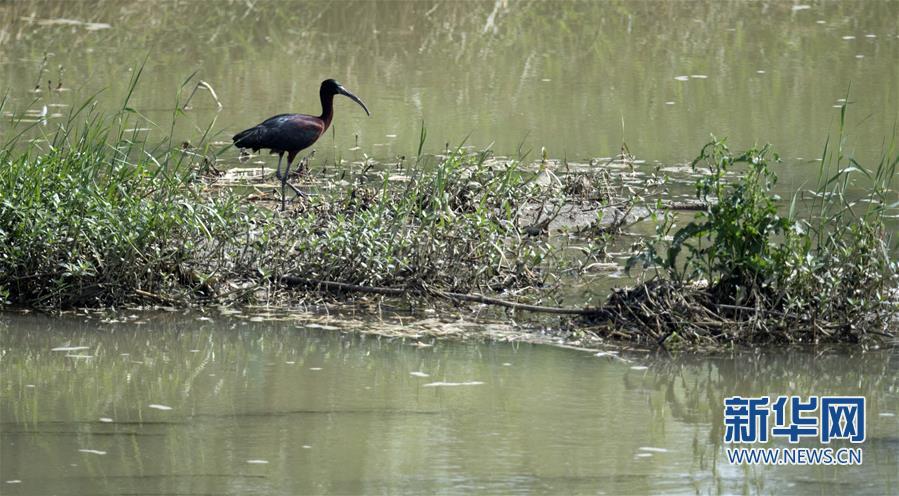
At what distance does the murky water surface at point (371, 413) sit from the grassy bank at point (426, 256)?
0.19m

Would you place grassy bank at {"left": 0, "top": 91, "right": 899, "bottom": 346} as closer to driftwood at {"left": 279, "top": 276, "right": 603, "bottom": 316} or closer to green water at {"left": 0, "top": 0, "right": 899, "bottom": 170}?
driftwood at {"left": 279, "top": 276, "right": 603, "bottom": 316}

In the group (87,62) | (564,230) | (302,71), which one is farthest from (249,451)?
(87,62)

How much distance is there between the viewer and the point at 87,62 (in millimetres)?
14461

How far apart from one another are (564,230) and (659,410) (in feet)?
9.79

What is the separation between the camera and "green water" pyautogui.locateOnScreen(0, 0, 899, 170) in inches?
445

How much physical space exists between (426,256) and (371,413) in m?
1.60

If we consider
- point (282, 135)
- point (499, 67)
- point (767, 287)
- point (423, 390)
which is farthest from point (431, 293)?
point (499, 67)

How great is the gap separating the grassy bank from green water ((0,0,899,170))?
3.21 meters

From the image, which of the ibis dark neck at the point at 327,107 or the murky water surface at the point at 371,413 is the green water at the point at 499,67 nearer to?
the ibis dark neck at the point at 327,107

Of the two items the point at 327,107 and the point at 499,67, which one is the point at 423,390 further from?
the point at 499,67

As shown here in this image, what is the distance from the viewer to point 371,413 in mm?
5645

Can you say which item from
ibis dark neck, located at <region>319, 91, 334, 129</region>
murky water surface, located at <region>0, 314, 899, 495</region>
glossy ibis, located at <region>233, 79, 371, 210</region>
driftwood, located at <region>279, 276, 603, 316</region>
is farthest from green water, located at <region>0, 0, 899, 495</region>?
glossy ibis, located at <region>233, 79, 371, 210</region>

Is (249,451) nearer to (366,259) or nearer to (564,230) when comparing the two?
(366,259)

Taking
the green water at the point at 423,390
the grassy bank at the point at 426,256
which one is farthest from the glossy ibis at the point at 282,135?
the grassy bank at the point at 426,256
